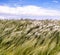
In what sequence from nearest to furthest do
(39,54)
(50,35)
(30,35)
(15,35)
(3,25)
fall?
1. (39,54)
2. (50,35)
3. (30,35)
4. (15,35)
5. (3,25)

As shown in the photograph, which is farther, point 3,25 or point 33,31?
point 3,25

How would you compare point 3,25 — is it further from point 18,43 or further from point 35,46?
point 35,46

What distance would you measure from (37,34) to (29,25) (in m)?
8.85

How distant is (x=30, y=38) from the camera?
66750 millimetres

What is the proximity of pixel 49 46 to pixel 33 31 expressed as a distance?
10.4 m

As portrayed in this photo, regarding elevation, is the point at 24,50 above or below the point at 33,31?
below

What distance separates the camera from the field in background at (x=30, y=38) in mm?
59562

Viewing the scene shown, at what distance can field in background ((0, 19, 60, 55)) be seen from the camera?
195 ft

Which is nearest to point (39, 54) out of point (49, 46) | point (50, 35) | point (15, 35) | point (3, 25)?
point (49, 46)

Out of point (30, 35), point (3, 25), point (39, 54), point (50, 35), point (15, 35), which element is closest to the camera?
point (39, 54)

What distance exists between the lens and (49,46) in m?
59.6

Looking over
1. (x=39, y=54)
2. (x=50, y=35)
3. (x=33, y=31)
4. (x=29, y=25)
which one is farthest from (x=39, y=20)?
(x=39, y=54)

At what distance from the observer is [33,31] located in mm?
68375

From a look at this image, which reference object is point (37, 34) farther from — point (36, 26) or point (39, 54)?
point (39, 54)
